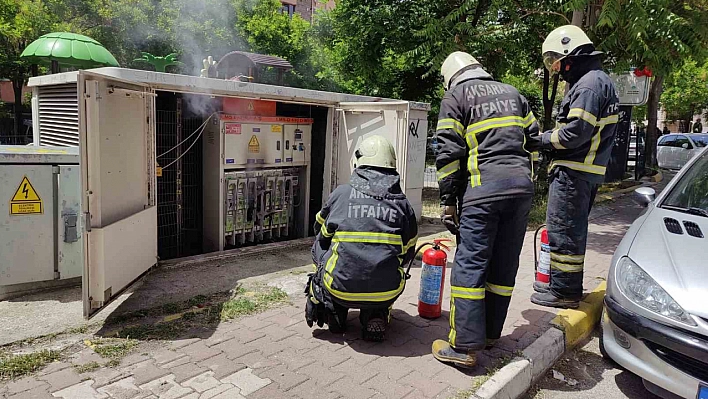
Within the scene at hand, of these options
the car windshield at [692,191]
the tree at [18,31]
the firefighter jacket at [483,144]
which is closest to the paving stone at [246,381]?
the firefighter jacket at [483,144]

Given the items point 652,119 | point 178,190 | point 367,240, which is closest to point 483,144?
point 367,240

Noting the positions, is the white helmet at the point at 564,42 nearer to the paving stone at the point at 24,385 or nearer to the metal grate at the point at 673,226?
the metal grate at the point at 673,226

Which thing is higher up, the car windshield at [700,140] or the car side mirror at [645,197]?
the car windshield at [700,140]

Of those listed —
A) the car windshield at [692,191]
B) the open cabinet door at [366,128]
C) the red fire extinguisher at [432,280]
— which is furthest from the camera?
the open cabinet door at [366,128]

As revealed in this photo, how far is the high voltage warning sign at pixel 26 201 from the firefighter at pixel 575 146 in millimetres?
4643

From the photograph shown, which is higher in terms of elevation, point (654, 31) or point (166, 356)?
point (654, 31)

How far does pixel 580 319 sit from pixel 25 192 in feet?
16.8

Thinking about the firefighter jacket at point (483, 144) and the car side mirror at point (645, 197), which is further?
the car side mirror at point (645, 197)

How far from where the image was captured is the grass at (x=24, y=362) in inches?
127

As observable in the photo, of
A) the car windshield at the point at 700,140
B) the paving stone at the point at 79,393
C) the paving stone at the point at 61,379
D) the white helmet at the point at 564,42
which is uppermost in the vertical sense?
the white helmet at the point at 564,42

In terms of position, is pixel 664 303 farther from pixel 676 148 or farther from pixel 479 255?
pixel 676 148

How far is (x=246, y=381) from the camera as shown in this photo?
325 cm

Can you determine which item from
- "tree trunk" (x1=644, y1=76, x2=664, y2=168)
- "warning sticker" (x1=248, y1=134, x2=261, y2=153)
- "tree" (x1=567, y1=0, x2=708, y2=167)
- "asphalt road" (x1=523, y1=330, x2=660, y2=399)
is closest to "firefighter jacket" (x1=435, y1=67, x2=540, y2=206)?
"asphalt road" (x1=523, y1=330, x2=660, y2=399)

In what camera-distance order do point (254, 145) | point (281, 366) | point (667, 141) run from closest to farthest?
1. point (281, 366)
2. point (254, 145)
3. point (667, 141)
